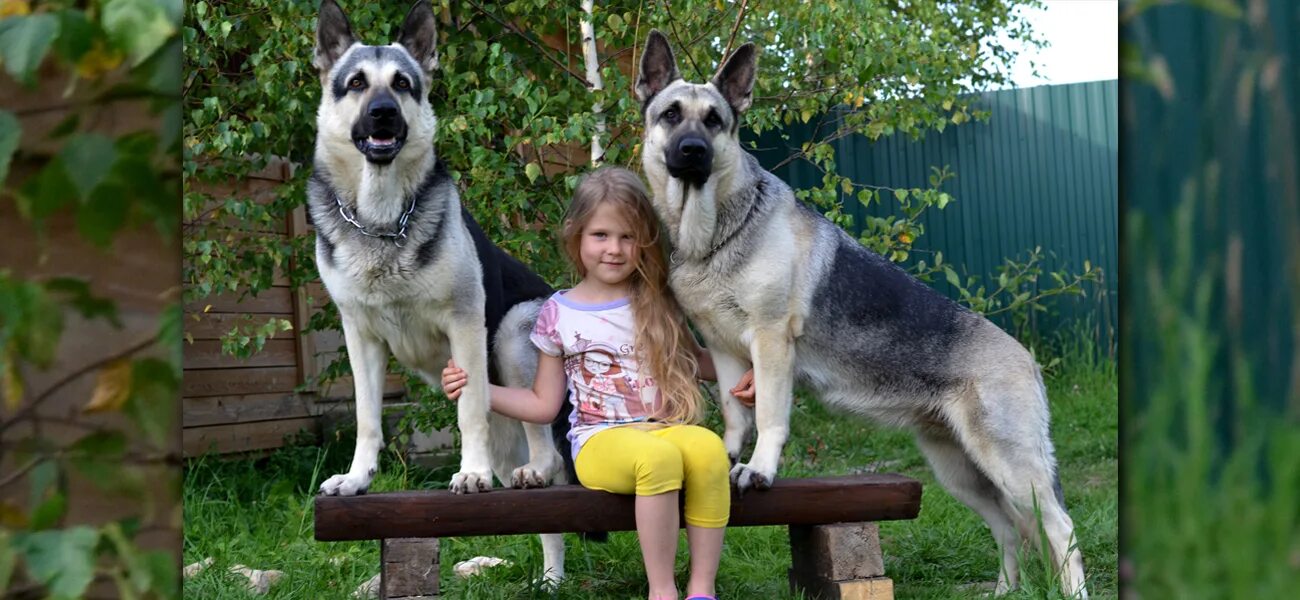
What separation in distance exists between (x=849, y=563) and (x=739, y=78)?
4.87ft

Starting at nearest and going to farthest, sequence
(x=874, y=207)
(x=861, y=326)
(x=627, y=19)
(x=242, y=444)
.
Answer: (x=861, y=326) → (x=627, y=19) → (x=242, y=444) → (x=874, y=207)

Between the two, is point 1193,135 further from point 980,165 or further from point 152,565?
point 980,165

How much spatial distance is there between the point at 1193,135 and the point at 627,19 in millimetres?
4367

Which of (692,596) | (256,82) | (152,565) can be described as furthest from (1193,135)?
(256,82)

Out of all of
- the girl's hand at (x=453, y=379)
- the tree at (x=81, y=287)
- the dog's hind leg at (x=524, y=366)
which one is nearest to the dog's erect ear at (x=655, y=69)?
the dog's hind leg at (x=524, y=366)

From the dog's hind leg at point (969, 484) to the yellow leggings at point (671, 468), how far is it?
3.35 feet

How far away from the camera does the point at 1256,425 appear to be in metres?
0.46

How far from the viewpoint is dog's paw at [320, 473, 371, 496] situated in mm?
2824

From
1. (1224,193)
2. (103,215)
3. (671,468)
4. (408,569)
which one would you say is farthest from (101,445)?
(408,569)

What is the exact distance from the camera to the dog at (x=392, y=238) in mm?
2895

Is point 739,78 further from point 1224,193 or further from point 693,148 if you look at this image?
point 1224,193

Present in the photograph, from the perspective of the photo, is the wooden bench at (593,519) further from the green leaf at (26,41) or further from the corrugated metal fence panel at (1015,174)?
the corrugated metal fence panel at (1015,174)

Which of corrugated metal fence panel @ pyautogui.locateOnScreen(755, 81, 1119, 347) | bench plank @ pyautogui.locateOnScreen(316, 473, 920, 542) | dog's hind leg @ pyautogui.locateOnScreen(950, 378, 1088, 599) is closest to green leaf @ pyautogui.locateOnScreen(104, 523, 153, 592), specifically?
bench plank @ pyautogui.locateOnScreen(316, 473, 920, 542)

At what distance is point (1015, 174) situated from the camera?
30.7 feet
